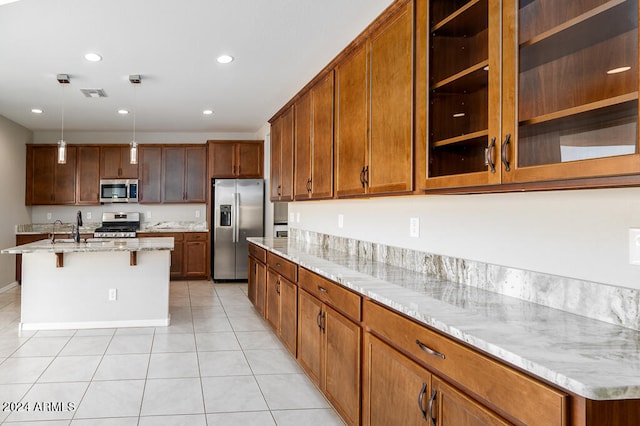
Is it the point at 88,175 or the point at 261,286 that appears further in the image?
the point at 88,175

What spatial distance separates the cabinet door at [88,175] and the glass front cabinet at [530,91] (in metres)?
7.01

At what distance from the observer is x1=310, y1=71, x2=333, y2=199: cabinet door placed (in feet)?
11.4

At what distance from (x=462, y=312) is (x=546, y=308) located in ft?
1.17

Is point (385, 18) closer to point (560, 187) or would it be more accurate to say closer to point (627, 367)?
point (560, 187)

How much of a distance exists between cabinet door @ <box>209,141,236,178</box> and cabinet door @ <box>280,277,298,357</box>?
416 cm

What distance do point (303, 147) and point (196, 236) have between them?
157 inches

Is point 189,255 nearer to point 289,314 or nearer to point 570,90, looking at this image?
point 289,314

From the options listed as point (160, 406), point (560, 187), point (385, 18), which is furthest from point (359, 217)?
point (560, 187)

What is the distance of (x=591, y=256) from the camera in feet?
5.17

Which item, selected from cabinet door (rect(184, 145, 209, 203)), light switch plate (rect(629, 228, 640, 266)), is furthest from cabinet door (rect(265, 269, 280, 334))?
cabinet door (rect(184, 145, 209, 203))

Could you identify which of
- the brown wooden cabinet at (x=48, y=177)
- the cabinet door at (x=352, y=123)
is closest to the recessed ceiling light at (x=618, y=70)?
the cabinet door at (x=352, y=123)

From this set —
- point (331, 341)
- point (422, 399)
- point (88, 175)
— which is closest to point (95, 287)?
point (331, 341)

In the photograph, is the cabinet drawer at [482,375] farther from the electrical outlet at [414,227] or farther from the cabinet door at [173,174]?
the cabinet door at [173,174]

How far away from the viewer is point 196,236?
7.50 metres
